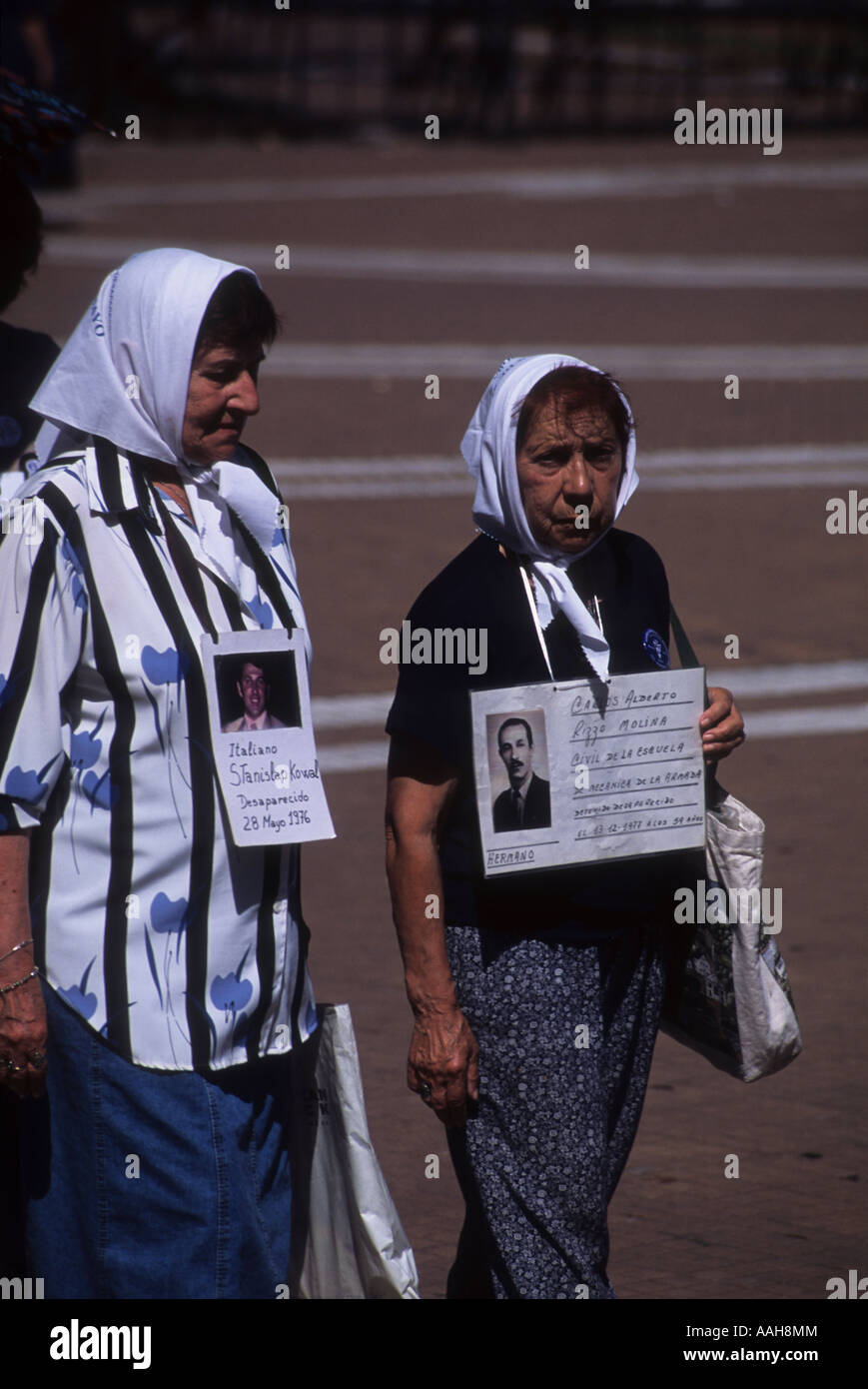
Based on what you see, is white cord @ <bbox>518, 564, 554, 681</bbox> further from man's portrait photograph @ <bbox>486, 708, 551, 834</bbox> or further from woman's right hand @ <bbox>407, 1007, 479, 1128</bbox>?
woman's right hand @ <bbox>407, 1007, 479, 1128</bbox>

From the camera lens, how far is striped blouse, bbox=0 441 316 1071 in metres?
3.25

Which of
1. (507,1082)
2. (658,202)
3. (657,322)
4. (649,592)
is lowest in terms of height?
(507,1082)

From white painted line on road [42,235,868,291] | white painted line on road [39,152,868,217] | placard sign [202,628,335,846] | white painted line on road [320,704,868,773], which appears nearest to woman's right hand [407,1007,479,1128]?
placard sign [202,628,335,846]

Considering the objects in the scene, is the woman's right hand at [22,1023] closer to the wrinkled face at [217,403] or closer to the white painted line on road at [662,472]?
the wrinkled face at [217,403]

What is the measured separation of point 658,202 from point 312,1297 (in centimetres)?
2204

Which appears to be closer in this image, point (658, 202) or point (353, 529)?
point (353, 529)

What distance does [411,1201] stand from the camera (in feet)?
16.3

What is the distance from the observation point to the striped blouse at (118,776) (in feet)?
10.7

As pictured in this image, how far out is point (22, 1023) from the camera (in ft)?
10.7

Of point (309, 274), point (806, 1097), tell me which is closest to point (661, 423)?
point (309, 274)

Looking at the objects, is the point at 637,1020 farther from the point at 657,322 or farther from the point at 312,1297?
the point at 657,322

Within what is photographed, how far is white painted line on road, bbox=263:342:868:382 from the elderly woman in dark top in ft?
39.3

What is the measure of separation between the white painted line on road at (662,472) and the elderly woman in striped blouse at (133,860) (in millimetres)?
8719
